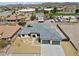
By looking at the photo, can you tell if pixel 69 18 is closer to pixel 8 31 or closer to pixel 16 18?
pixel 16 18

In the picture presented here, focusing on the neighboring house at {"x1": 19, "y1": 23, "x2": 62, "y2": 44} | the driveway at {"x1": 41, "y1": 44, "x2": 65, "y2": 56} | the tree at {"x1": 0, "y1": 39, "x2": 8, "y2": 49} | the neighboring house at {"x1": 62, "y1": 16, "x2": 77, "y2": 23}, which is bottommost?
the driveway at {"x1": 41, "y1": 44, "x2": 65, "y2": 56}

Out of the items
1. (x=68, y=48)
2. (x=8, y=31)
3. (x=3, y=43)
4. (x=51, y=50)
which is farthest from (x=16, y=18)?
(x=68, y=48)

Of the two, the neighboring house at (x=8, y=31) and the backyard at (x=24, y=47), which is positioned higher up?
the neighboring house at (x=8, y=31)

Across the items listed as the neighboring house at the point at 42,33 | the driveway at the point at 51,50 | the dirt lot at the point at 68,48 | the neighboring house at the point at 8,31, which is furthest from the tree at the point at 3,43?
the dirt lot at the point at 68,48

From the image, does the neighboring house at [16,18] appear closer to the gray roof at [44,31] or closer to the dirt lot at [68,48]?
the gray roof at [44,31]

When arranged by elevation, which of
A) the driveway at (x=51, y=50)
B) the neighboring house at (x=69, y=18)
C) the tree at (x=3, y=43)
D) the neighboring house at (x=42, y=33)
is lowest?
the driveway at (x=51, y=50)

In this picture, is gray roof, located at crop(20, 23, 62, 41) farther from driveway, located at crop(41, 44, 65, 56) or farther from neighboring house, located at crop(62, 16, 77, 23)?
neighboring house, located at crop(62, 16, 77, 23)

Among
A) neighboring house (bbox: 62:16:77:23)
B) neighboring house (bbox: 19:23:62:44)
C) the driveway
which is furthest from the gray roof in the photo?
neighboring house (bbox: 62:16:77:23)
